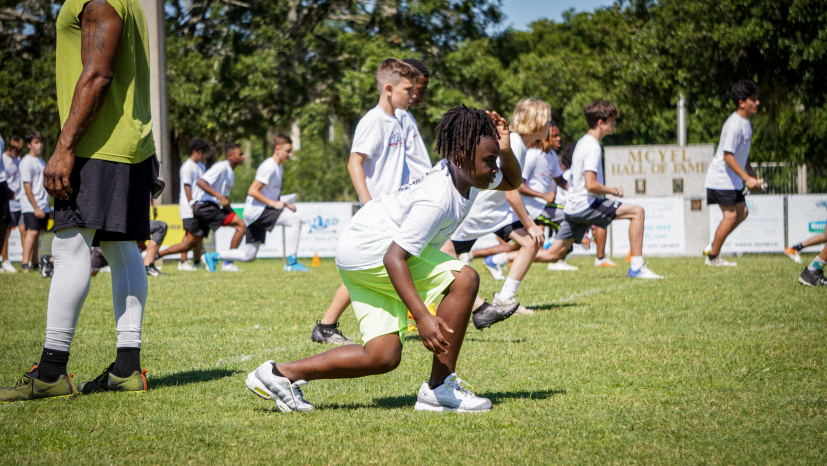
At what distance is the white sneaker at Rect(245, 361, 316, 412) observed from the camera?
3.73 meters

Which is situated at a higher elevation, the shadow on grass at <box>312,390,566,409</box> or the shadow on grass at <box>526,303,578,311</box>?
the shadow on grass at <box>312,390,566,409</box>

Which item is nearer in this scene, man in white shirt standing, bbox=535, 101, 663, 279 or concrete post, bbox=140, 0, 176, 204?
man in white shirt standing, bbox=535, 101, 663, 279

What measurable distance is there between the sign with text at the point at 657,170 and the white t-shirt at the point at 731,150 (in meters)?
6.70

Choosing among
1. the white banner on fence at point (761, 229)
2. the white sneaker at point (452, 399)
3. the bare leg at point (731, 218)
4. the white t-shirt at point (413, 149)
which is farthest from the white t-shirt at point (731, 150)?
the white sneaker at point (452, 399)

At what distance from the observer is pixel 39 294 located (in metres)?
9.23

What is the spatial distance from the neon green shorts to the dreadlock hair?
450 millimetres

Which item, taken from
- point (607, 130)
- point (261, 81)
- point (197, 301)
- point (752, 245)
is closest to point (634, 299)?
point (607, 130)

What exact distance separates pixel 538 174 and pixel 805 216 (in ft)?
26.2

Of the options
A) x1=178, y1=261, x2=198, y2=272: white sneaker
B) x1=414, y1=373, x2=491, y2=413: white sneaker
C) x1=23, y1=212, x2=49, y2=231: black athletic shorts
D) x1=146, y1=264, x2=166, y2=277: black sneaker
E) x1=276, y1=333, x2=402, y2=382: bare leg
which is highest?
x1=23, y1=212, x2=49, y2=231: black athletic shorts

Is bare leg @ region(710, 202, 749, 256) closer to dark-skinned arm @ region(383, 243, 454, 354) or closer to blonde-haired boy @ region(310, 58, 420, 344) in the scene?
blonde-haired boy @ region(310, 58, 420, 344)

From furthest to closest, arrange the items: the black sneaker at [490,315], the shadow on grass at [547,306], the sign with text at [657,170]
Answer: the sign with text at [657,170] → the shadow on grass at [547,306] → the black sneaker at [490,315]

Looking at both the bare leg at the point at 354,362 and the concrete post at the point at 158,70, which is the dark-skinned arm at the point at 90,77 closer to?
the bare leg at the point at 354,362

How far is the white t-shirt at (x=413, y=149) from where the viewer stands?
20.3 ft

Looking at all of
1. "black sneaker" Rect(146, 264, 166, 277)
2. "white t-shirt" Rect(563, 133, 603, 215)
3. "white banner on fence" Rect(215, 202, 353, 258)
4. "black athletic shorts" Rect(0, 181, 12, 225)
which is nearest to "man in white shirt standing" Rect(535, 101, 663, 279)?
"white t-shirt" Rect(563, 133, 603, 215)
